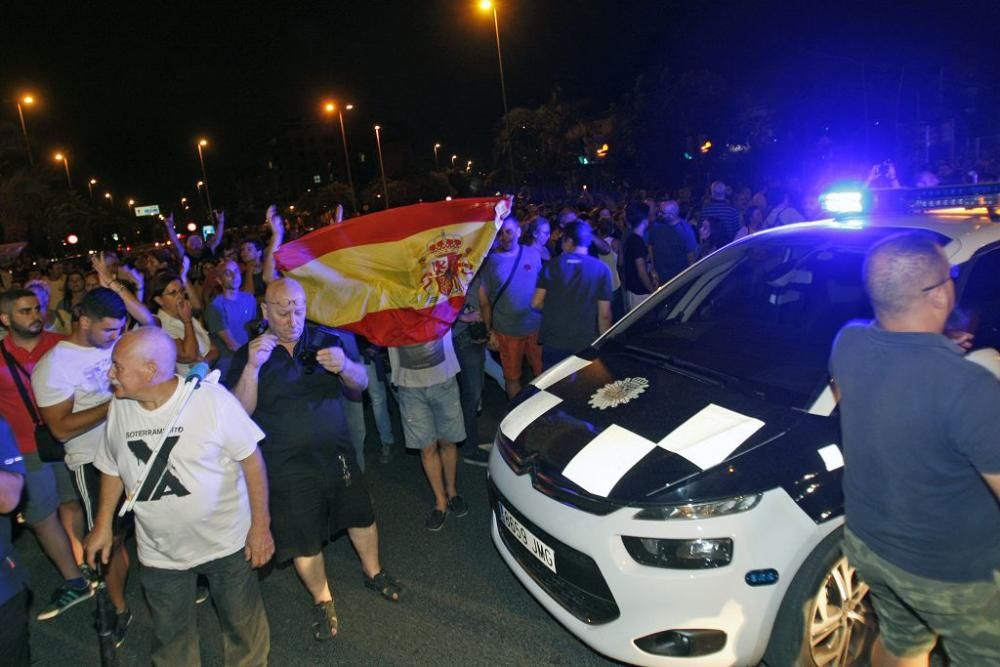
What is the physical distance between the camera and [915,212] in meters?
3.50

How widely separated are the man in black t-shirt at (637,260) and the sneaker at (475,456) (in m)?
2.87

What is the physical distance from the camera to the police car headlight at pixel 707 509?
2.50 meters

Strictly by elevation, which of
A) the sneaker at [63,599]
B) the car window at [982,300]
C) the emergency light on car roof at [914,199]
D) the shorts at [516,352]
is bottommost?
the sneaker at [63,599]

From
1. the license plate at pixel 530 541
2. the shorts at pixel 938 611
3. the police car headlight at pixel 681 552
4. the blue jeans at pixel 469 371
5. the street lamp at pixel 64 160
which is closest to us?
the shorts at pixel 938 611

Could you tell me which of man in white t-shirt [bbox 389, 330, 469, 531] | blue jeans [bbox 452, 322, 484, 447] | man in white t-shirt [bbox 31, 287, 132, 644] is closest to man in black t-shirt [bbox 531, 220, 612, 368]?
blue jeans [bbox 452, 322, 484, 447]

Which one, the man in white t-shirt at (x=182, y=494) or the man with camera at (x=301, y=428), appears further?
the man with camera at (x=301, y=428)

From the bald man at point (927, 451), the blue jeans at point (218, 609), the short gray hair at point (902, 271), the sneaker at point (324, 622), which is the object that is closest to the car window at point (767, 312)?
the bald man at point (927, 451)

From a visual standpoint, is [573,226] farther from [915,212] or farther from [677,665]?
[677,665]

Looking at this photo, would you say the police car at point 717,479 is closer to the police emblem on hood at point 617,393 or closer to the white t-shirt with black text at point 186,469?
the police emblem on hood at point 617,393

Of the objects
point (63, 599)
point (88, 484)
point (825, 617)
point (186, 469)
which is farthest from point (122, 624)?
point (825, 617)

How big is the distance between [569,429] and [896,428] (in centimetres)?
150

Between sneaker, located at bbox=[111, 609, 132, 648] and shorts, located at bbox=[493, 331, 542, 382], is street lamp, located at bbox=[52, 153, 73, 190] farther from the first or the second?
sneaker, located at bbox=[111, 609, 132, 648]

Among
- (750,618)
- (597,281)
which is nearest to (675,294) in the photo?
(597,281)

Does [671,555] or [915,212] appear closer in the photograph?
[671,555]
